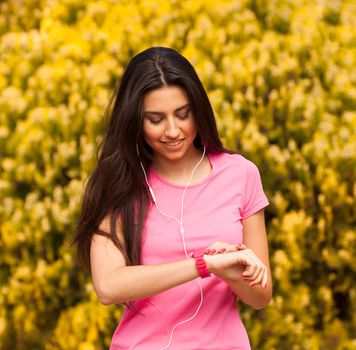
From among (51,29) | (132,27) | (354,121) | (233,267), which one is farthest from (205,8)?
(233,267)

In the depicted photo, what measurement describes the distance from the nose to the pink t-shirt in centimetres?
Answer: 22

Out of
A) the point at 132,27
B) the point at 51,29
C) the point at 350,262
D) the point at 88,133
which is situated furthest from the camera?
the point at 51,29

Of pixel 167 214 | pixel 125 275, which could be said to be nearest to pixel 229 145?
pixel 167 214

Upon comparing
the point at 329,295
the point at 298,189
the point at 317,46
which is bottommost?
the point at 329,295

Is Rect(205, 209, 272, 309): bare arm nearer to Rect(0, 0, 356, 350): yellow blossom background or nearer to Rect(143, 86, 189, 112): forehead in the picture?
Rect(143, 86, 189, 112): forehead

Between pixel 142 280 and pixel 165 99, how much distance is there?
55 centimetres

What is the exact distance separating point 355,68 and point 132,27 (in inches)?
51.7

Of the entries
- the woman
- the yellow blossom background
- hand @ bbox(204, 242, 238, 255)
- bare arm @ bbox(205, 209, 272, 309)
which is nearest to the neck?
the woman

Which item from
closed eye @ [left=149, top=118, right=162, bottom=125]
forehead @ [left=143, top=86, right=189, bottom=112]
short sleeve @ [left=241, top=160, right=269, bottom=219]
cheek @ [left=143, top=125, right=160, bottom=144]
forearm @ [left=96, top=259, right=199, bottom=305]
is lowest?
forearm @ [left=96, top=259, right=199, bottom=305]

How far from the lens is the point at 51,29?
6.32 metres

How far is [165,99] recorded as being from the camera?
2.98 m

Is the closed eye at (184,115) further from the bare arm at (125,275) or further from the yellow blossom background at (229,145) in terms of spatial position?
the yellow blossom background at (229,145)

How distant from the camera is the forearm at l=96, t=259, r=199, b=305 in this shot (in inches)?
110

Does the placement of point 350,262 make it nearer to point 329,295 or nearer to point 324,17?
point 329,295
